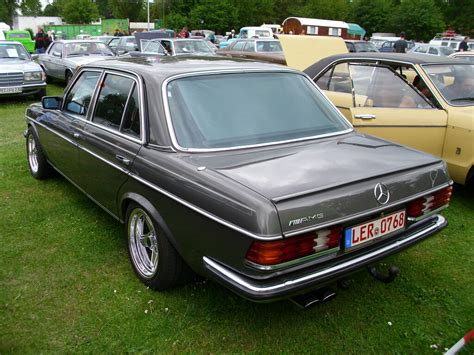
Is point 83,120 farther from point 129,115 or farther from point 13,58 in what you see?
point 13,58

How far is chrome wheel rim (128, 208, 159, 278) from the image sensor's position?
3266 mm

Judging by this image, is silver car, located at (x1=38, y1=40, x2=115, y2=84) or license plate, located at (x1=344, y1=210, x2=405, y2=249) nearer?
license plate, located at (x1=344, y1=210, x2=405, y2=249)

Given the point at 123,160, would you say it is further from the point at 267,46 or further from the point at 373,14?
the point at 373,14

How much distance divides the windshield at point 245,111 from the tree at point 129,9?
280ft

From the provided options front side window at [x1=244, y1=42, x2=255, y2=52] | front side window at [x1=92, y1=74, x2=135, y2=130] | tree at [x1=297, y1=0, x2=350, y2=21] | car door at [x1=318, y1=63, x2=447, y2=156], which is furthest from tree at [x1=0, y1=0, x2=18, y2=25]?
front side window at [x1=92, y1=74, x2=135, y2=130]

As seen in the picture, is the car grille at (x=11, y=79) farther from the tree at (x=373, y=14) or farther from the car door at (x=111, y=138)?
the tree at (x=373, y=14)

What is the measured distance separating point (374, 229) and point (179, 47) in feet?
42.6

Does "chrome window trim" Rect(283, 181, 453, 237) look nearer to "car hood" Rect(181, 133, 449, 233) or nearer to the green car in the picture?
"car hood" Rect(181, 133, 449, 233)

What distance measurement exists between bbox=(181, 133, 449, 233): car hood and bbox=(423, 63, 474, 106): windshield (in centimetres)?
249

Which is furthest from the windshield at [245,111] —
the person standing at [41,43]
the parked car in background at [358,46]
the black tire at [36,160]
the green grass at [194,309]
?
the parked car in background at [358,46]

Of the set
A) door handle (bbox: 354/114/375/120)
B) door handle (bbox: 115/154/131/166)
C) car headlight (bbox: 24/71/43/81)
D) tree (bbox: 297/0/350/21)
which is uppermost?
tree (bbox: 297/0/350/21)

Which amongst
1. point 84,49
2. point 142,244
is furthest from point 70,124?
point 84,49

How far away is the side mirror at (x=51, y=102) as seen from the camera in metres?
4.71

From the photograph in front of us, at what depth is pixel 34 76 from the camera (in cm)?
1127
